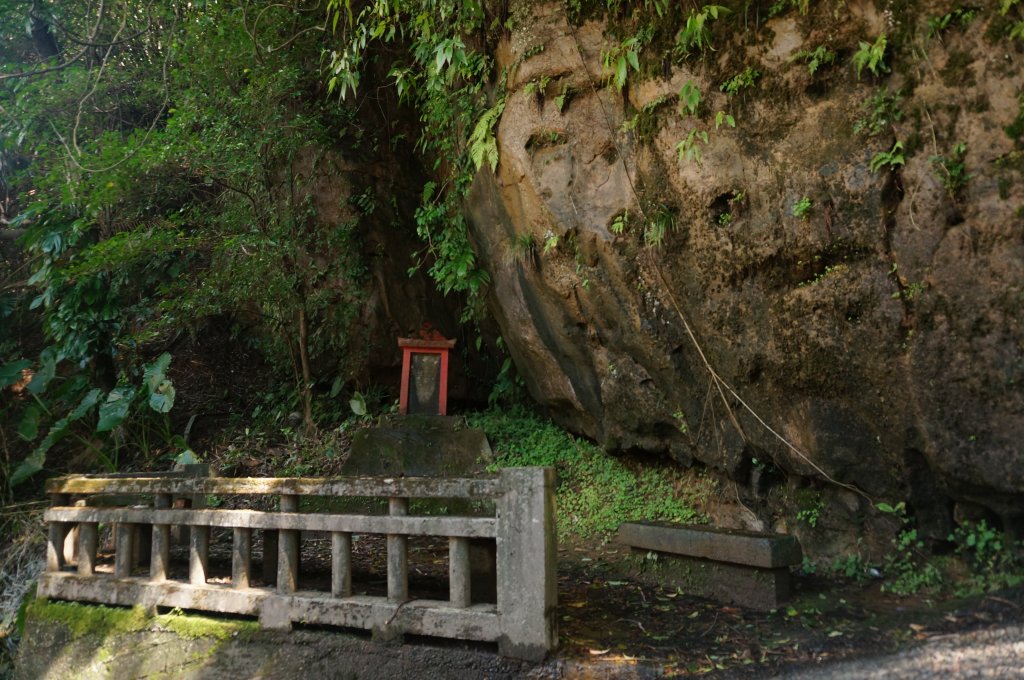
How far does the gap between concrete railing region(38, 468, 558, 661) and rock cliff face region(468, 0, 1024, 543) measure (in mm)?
2524

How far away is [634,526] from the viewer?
6.04 meters

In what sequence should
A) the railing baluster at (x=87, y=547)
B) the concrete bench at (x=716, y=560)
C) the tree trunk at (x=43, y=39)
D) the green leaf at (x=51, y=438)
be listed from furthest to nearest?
the tree trunk at (x=43, y=39), the green leaf at (x=51, y=438), the railing baluster at (x=87, y=547), the concrete bench at (x=716, y=560)

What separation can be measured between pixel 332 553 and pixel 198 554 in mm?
1473

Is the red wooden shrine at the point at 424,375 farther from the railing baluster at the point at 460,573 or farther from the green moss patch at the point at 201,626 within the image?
the railing baluster at the point at 460,573

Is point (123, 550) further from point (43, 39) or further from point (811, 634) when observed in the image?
point (43, 39)

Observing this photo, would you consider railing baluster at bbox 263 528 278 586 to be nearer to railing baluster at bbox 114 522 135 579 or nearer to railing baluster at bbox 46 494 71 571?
railing baluster at bbox 114 522 135 579

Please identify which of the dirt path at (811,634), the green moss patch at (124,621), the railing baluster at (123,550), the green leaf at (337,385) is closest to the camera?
the dirt path at (811,634)

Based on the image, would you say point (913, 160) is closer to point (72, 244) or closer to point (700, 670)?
point (700, 670)

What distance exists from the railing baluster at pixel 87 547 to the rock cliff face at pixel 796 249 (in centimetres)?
484

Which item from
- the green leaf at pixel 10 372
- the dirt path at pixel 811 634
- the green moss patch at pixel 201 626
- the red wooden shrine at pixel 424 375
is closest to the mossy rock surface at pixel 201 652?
the green moss patch at pixel 201 626

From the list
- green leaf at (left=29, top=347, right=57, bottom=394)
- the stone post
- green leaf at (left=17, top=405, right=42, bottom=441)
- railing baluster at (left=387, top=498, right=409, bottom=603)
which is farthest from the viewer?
green leaf at (left=29, top=347, right=57, bottom=394)

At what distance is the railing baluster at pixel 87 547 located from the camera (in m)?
6.43

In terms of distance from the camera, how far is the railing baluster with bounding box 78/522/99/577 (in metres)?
6.43

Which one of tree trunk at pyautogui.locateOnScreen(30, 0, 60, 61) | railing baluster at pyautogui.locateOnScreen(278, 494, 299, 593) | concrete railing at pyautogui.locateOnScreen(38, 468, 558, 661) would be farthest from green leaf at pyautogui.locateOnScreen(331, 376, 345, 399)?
tree trunk at pyautogui.locateOnScreen(30, 0, 60, 61)
